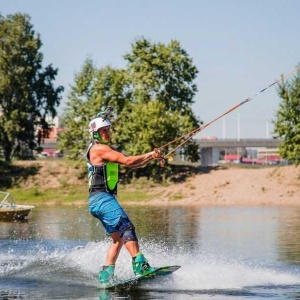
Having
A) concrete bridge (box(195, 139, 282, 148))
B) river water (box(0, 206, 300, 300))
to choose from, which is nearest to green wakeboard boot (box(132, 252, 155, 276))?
river water (box(0, 206, 300, 300))

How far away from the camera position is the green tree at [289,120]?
57.8m

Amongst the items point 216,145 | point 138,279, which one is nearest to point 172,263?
point 138,279

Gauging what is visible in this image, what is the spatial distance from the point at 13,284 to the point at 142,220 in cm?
2029

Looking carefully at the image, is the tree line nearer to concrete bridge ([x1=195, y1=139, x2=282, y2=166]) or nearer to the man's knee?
concrete bridge ([x1=195, y1=139, x2=282, y2=166])

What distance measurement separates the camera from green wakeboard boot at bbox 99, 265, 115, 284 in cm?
1399

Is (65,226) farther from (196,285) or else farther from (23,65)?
(23,65)

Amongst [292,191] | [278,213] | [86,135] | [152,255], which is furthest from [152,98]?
[152,255]

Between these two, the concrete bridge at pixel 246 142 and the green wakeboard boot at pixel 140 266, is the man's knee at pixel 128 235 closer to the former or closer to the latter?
the green wakeboard boot at pixel 140 266

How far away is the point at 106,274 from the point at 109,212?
97cm

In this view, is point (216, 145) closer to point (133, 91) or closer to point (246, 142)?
point (246, 142)

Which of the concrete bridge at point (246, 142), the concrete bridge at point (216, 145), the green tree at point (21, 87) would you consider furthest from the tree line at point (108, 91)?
the concrete bridge at point (246, 142)

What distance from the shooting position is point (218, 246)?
23.0m

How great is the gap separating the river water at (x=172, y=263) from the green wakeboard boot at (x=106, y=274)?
200 mm

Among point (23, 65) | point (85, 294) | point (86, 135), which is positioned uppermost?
point (23, 65)
